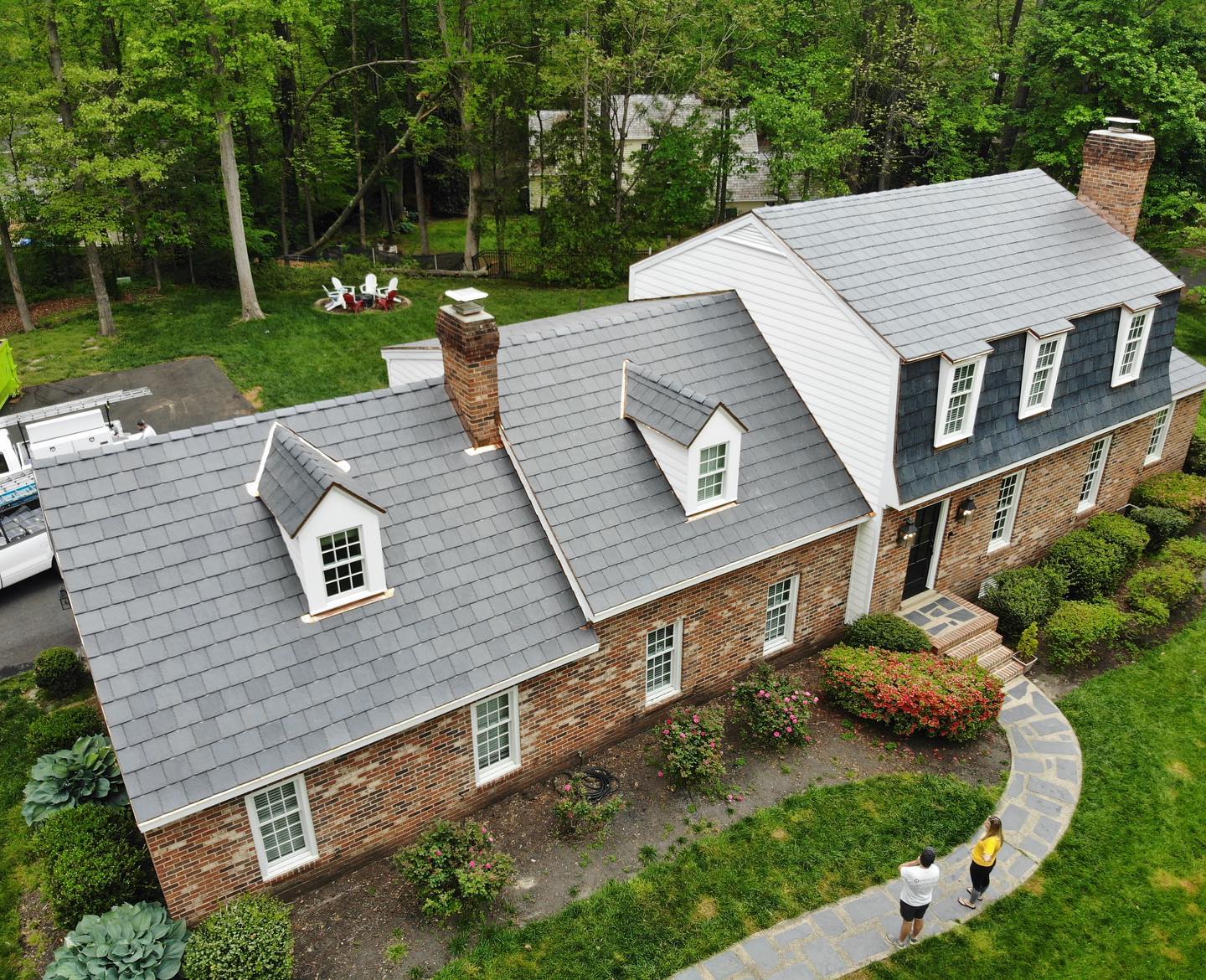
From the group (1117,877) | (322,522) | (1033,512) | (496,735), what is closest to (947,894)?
(1117,877)

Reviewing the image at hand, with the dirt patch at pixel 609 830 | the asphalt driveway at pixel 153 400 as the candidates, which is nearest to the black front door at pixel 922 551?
the dirt patch at pixel 609 830

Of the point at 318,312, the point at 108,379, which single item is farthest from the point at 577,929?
the point at 318,312

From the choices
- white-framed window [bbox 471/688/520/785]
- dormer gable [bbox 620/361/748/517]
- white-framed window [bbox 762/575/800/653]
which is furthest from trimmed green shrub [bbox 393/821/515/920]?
white-framed window [bbox 762/575/800/653]

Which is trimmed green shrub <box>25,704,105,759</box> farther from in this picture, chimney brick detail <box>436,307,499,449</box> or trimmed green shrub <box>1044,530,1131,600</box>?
trimmed green shrub <box>1044,530,1131,600</box>

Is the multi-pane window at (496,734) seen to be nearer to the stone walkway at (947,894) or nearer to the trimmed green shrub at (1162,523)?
the stone walkway at (947,894)

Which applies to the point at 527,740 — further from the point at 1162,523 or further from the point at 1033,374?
the point at 1162,523

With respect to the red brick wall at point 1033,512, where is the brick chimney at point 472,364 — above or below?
above

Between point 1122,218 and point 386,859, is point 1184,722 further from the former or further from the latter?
point 386,859
